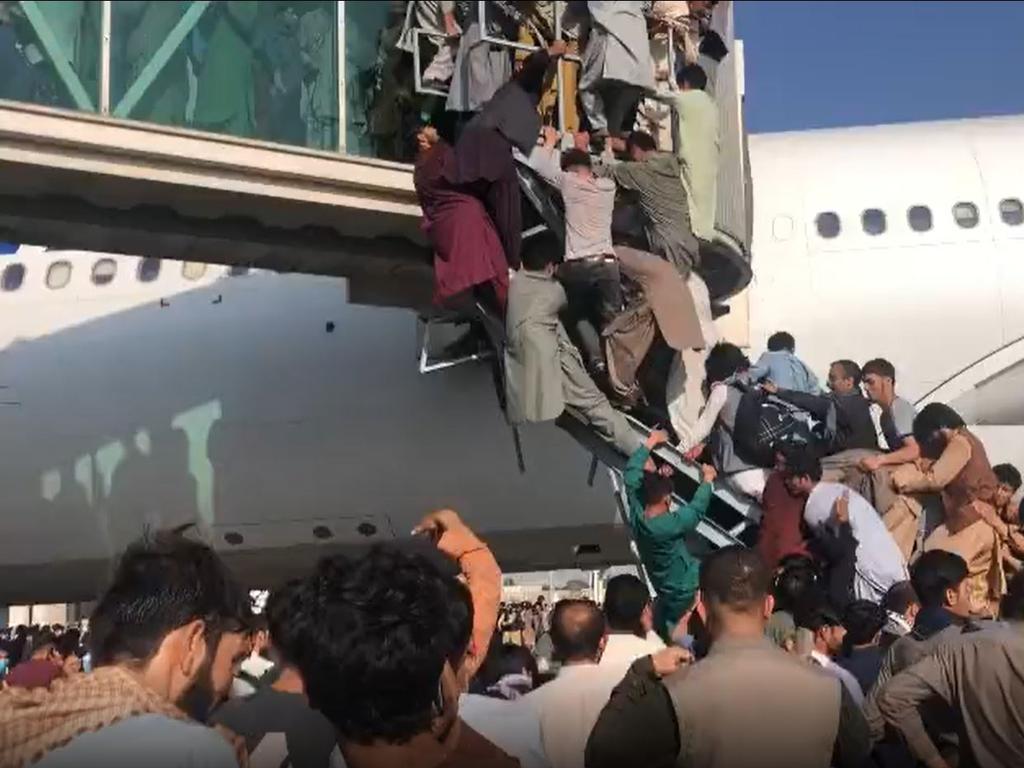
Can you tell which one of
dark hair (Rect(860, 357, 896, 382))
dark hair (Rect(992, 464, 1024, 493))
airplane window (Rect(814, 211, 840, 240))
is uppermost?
airplane window (Rect(814, 211, 840, 240))

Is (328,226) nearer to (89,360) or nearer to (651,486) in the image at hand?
(651,486)

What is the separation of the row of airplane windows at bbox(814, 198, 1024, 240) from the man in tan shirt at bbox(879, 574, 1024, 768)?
8.16 meters

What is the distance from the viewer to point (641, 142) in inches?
326

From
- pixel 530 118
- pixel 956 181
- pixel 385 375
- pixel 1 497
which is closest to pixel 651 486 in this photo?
pixel 530 118

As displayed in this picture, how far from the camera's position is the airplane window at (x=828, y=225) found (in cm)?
1166

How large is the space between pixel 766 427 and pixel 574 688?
4236mm

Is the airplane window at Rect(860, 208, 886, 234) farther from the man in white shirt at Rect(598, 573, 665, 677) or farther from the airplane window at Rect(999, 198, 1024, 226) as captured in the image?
the man in white shirt at Rect(598, 573, 665, 677)

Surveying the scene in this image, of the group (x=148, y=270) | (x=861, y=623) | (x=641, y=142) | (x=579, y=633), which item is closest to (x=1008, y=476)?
(x=641, y=142)

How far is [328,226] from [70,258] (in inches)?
205

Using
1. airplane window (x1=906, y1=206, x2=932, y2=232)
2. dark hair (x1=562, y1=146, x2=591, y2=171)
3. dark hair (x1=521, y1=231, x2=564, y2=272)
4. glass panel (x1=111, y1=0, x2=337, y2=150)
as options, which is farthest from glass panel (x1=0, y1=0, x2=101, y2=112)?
airplane window (x1=906, y1=206, x2=932, y2=232)

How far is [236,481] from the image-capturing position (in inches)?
442

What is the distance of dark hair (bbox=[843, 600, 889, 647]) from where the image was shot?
15.1ft

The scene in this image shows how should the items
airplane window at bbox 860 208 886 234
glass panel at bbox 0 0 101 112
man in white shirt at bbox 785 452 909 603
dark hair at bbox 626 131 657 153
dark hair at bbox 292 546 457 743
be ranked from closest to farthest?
dark hair at bbox 292 546 457 743 < man in white shirt at bbox 785 452 909 603 < glass panel at bbox 0 0 101 112 < dark hair at bbox 626 131 657 153 < airplane window at bbox 860 208 886 234

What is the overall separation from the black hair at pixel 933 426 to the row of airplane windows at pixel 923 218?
4356 mm
